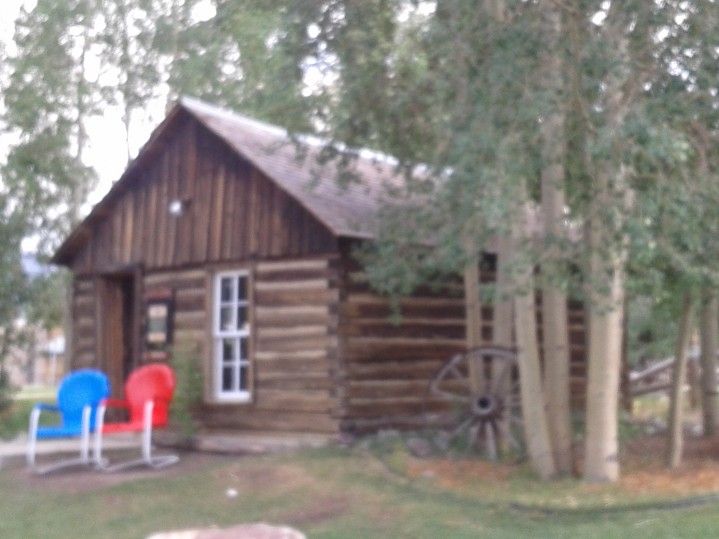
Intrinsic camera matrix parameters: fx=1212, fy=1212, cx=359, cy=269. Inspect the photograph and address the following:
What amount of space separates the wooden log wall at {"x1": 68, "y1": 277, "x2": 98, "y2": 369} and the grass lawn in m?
4.79

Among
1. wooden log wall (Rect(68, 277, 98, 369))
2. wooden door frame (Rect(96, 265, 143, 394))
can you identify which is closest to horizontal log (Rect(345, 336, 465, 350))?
wooden door frame (Rect(96, 265, 143, 394))

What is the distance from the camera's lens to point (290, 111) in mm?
14445

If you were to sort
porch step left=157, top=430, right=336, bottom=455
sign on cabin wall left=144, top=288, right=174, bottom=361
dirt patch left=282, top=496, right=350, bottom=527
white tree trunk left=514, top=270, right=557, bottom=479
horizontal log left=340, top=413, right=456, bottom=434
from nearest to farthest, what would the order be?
dirt patch left=282, top=496, right=350, bottom=527
white tree trunk left=514, top=270, right=557, bottom=479
porch step left=157, top=430, right=336, bottom=455
horizontal log left=340, top=413, right=456, bottom=434
sign on cabin wall left=144, top=288, right=174, bottom=361

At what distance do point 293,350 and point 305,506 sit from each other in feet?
13.4

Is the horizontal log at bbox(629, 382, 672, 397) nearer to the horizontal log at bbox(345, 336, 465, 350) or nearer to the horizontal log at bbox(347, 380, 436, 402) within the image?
the horizontal log at bbox(345, 336, 465, 350)

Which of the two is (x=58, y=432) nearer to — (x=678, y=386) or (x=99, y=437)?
(x=99, y=437)

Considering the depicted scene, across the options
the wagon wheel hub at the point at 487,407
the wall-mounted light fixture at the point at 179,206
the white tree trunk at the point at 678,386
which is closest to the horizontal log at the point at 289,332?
the wagon wheel hub at the point at 487,407

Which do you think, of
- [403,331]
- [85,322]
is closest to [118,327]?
[85,322]

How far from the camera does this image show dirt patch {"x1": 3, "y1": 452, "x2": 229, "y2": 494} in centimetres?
1327

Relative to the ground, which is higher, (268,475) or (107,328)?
(107,328)

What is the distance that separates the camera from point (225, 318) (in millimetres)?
16578

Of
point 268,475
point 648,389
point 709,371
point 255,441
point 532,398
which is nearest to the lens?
point 532,398

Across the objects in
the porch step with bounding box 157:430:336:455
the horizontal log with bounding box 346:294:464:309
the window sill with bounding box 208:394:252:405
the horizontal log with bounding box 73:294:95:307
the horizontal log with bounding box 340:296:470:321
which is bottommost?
the porch step with bounding box 157:430:336:455

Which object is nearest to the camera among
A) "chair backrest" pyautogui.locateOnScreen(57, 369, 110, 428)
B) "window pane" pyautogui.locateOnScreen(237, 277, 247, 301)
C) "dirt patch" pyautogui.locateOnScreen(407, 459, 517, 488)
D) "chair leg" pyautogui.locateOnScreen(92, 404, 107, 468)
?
"dirt patch" pyautogui.locateOnScreen(407, 459, 517, 488)
